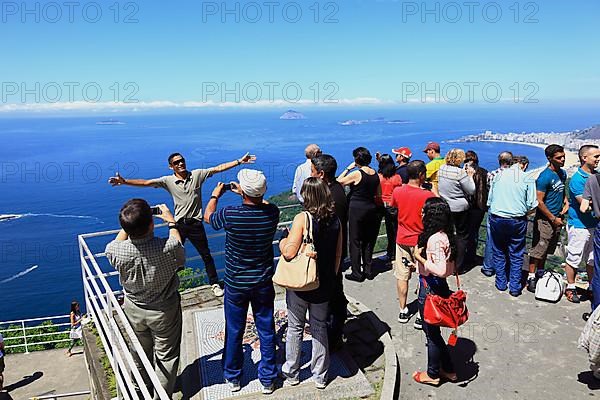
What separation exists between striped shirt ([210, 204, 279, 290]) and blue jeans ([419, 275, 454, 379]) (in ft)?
4.68

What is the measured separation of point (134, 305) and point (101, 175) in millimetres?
188314

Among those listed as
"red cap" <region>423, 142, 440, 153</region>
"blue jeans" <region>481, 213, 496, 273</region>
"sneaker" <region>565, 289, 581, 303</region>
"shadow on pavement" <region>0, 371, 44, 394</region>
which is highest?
"red cap" <region>423, 142, 440, 153</region>

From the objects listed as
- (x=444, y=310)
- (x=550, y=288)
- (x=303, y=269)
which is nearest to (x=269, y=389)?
(x=303, y=269)

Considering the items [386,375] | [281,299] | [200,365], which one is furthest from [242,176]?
[281,299]

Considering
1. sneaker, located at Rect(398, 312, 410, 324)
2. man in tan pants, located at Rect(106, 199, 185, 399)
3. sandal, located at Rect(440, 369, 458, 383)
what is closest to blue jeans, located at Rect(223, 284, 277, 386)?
man in tan pants, located at Rect(106, 199, 185, 399)

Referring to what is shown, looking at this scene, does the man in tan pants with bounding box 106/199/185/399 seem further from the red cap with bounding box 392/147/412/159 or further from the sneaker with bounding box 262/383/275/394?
the red cap with bounding box 392/147/412/159

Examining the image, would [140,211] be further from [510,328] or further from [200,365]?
[510,328]

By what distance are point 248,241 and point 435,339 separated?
1942 millimetres

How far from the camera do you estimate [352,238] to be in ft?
20.0

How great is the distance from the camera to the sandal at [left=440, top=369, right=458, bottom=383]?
4.02 meters

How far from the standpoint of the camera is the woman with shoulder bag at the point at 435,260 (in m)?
3.57

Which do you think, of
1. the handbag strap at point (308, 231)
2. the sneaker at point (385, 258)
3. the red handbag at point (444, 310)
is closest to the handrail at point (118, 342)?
the handbag strap at point (308, 231)

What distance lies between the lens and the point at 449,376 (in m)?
4.02

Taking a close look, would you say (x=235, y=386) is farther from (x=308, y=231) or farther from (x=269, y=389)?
(x=308, y=231)
